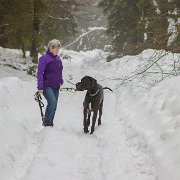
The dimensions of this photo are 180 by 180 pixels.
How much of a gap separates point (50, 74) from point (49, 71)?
7 cm

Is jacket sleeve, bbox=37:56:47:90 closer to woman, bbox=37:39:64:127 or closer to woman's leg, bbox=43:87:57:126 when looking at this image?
woman, bbox=37:39:64:127

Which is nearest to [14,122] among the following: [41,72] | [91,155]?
[41,72]

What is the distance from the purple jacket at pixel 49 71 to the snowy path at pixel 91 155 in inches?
39.4

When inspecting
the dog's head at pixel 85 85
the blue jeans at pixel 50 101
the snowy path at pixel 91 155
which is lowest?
the snowy path at pixel 91 155

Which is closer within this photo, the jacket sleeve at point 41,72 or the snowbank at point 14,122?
the snowbank at point 14,122

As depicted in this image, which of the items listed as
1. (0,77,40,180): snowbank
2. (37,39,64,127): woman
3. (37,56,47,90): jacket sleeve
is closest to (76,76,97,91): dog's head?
(37,39,64,127): woman

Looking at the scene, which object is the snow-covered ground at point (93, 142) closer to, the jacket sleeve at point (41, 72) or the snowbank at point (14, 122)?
the snowbank at point (14, 122)

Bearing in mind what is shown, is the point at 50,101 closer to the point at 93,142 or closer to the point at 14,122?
the point at 14,122

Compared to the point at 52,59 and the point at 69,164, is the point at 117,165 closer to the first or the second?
the point at 69,164

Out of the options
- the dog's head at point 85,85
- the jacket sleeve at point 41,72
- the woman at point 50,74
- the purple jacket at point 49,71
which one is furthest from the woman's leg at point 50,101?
the dog's head at point 85,85

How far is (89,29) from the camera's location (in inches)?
2876

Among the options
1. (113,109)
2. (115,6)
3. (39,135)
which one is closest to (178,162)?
(39,135)

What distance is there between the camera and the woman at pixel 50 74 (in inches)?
300

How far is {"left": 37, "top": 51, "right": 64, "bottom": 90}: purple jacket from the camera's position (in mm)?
7609
